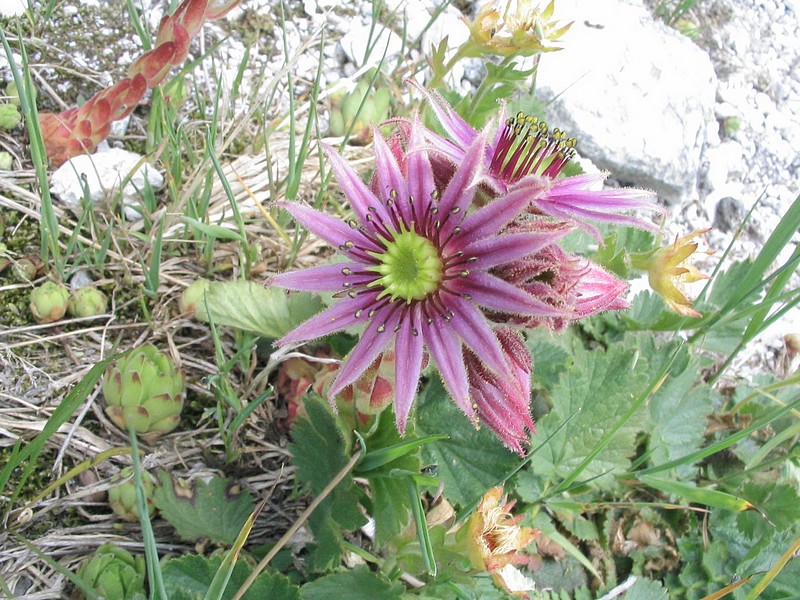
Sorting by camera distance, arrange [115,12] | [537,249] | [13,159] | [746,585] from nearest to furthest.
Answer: [537,249]
[746,585]
[13,159]
[115,12]

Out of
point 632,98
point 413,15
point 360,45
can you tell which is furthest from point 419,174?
point 632,98

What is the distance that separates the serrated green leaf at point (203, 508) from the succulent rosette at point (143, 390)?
21 centimetres

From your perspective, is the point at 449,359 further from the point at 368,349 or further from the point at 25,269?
the point at 25,269

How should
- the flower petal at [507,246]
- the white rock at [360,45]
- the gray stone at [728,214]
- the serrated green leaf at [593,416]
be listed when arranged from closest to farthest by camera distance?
the flower petal at [507,246], the serrated green leaf at [593,416], the white rock at [360,45], the gray stone at [728,214]

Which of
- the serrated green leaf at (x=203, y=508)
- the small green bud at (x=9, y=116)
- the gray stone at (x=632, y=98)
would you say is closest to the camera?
the serrated green leaf at (x=203, y=508)

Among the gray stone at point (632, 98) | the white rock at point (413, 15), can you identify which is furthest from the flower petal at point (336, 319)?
the white rock at point (413, 15)

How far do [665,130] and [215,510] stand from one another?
10.3ft

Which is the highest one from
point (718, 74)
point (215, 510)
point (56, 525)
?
point (718, 74)

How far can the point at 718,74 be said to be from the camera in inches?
183

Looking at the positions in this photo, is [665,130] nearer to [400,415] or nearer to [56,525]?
[400,415]

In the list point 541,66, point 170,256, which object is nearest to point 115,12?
point 170,256

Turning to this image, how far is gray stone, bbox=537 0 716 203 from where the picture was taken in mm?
3955

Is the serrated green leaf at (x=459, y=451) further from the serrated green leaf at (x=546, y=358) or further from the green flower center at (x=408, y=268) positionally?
the green flower center at (x=408, y=268)

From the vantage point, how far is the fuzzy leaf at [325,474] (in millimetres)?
2361
